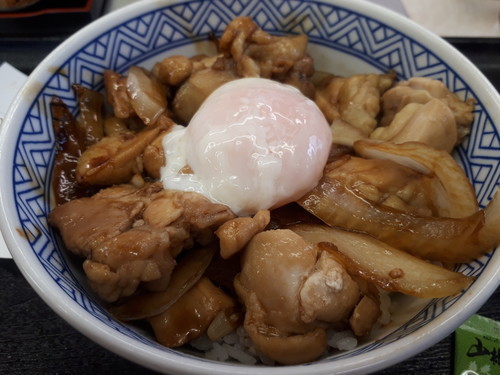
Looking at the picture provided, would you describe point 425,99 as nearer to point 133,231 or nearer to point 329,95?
point 329,95

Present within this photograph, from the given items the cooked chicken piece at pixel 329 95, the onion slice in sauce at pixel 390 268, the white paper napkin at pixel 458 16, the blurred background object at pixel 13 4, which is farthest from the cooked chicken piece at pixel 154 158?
the white paper napkin at pixel 458 16

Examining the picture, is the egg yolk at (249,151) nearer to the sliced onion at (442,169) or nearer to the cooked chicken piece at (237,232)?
the cooked chicken piece at (237,232)

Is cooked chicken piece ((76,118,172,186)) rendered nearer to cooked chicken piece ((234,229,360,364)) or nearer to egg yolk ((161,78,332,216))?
egg yolk ((161,78,332,216))

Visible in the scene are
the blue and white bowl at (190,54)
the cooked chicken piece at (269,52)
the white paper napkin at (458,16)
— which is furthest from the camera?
the white paper napkin at (458,16)

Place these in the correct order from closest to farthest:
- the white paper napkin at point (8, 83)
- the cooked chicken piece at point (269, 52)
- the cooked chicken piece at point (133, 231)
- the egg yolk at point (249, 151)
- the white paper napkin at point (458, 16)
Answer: the cooked chicken piece at point (133, 231) → the egg yolk at point (249, 151) → the cooked chicken piece at point (269, 52) → the white paper napkin at point (8, 83) → the white paper napkin at point (458, 16)

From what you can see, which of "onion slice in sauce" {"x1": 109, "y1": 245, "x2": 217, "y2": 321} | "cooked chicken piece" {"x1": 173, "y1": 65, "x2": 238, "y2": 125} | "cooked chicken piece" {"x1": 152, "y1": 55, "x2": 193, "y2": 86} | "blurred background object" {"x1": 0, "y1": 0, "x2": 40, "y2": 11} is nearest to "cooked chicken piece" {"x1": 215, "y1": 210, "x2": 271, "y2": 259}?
"onion slice in sauce" {"x1": 109, "y1": 245, "x2": 217, "y2": 321}

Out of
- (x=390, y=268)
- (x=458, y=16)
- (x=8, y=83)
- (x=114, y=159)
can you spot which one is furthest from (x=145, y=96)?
(x=458, y=16)
